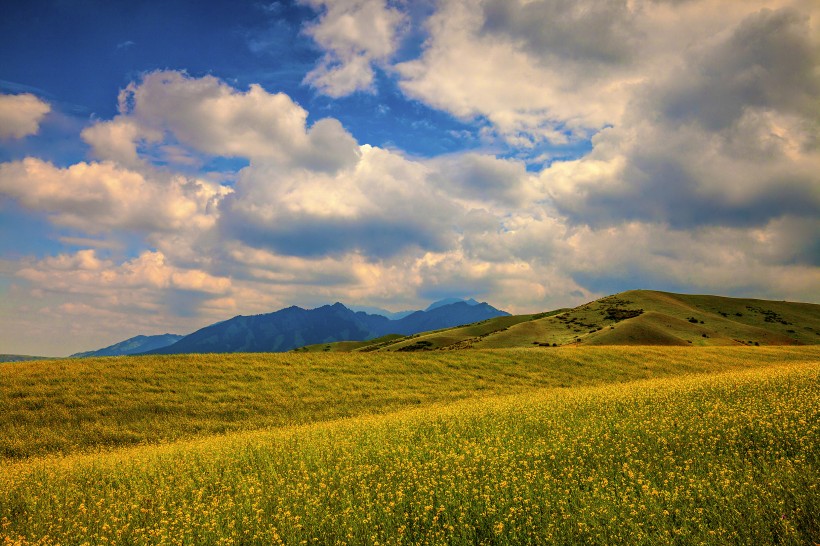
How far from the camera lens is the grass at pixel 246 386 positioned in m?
24.6

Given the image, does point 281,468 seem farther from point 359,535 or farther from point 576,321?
point 576,321

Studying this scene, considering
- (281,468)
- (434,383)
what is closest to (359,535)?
(281,468)

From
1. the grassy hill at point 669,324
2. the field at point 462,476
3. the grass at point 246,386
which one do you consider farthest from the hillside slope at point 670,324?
the field at point 462,476

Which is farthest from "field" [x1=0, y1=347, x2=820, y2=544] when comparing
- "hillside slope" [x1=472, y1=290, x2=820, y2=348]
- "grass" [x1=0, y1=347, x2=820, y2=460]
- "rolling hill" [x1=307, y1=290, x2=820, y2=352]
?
"rolling hill" [x1=307, y1=290, x2=820, y2=352]

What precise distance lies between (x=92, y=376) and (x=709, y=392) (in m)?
37.7

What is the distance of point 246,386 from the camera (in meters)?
32.5

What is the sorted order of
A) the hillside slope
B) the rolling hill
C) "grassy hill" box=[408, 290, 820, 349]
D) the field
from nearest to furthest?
the field → "grassy hill" box=[408, 290, 820, 349] → the hillside slope → the rolling hill

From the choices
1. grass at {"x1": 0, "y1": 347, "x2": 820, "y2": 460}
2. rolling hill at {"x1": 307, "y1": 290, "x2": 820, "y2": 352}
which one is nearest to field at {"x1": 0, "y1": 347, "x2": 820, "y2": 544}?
grass at {"x1": 0, "y1": 347, "x2": 820, "y2": 460}

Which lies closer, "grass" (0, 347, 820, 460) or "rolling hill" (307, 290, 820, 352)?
"grass" (0, 347, 820, 460)

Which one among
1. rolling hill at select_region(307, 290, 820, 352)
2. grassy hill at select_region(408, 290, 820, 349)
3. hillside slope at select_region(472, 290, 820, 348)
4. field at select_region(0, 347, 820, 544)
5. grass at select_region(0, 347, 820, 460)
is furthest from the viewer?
rolling hill at select_region(307, 290, 820, 352)

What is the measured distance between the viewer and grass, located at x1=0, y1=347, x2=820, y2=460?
80.7 ft

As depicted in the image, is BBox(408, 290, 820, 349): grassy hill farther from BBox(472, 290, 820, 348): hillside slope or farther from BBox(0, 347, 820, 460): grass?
BBox(0, 347, 820, 460): grass

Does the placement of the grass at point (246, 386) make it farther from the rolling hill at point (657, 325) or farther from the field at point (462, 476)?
the rolling hill at point (657, 325)

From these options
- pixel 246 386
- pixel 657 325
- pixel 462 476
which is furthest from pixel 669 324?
pixel 462 476
